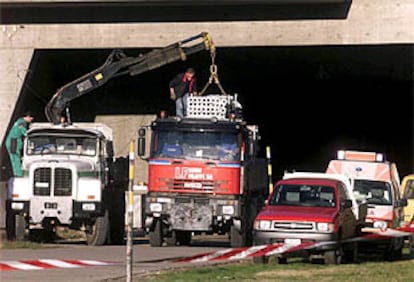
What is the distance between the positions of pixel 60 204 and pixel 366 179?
274 inches

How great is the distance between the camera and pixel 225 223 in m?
26.2

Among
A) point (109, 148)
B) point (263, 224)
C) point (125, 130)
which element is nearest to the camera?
point (263, 224)

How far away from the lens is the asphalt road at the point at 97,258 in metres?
18.7

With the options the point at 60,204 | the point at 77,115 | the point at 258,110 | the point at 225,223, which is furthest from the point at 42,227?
the point at 258,110

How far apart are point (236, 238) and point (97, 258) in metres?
5.07

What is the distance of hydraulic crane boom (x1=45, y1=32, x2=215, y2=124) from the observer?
30.0 m

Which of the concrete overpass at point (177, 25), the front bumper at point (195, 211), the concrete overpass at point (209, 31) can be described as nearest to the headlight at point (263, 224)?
the front bumper at point (195, 211)

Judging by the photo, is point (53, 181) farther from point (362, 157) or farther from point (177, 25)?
point (177, 25)

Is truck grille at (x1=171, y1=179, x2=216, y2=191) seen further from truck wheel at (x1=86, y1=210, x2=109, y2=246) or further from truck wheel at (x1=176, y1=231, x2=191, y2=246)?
truck wheel at (x1=86, y1=210, x2=109, y2=246)

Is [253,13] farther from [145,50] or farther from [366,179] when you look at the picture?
[366,179]

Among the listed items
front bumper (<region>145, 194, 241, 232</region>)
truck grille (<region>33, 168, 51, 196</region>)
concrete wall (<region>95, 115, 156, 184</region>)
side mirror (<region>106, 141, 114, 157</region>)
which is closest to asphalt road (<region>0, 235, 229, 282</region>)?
front bumper (<region>145, 194, 241, 232</region>)

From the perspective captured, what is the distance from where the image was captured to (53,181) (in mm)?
26562

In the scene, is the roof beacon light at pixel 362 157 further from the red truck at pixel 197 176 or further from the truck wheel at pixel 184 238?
the truck wheel at pixel 184 238

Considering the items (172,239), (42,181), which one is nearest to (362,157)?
(172,239)
